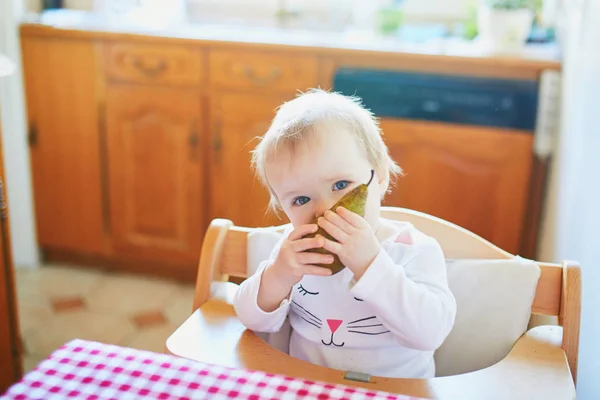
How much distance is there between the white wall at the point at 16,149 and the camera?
2451 mm

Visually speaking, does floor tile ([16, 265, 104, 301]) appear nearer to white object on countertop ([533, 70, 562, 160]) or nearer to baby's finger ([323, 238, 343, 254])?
white object on countertop ([533, 70, 562, 160])

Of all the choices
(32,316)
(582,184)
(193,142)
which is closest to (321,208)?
(582,184)

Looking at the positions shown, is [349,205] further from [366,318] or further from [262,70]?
[262,70]

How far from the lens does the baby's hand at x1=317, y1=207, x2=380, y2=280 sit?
2.81 ft

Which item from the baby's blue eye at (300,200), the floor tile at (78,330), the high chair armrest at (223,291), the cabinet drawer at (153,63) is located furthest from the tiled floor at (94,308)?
the baby's blue eye at (300,200)

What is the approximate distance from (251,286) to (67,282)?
1865mm

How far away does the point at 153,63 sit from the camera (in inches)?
93.7

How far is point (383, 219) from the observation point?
109 centimetres

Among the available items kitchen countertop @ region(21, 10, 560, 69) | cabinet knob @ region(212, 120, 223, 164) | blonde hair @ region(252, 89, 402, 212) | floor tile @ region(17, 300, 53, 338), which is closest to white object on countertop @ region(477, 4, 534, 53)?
kitchen countertop @ region(21, 10, 560, 69)

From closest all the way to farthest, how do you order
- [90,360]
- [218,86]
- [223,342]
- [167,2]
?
[90,360] → [223,342] → [218,86] → [167,2]

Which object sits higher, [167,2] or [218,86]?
[167,2]

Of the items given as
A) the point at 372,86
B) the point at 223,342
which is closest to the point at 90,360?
the point at 223,342

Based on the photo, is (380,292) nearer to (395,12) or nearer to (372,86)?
(372,86)

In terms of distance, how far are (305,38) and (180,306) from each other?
103 cm
